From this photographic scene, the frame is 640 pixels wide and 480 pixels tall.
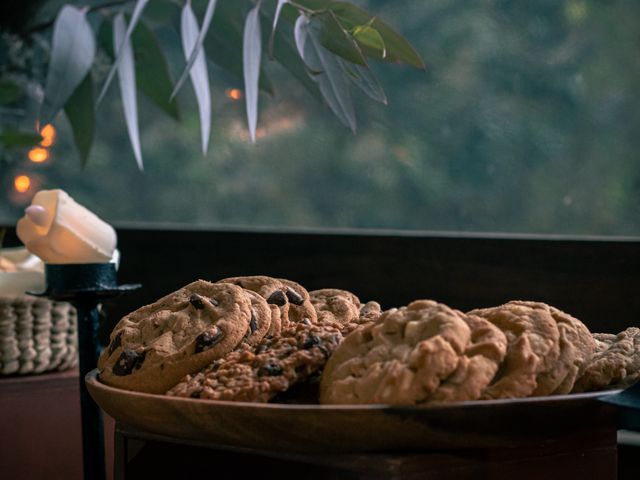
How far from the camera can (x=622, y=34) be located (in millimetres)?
1560

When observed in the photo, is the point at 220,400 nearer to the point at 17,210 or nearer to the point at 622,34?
the point at 622,34

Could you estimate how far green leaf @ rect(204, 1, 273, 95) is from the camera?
1.73 meters

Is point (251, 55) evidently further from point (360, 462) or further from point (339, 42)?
point (360, 462)

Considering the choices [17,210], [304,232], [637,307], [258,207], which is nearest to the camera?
[637,307]

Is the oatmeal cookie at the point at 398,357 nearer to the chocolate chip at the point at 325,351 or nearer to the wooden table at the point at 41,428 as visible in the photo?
the chocolate chip at the point at 325,351

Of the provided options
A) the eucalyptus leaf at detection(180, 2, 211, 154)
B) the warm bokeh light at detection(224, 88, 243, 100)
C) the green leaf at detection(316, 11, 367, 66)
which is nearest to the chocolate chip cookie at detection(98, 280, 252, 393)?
the green leaf at detection(316, 11, 367, 66)

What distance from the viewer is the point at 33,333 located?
4.78ft

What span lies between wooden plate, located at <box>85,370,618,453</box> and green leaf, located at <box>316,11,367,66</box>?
0.63 meters

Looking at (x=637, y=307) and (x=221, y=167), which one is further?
(x=221, y=167)

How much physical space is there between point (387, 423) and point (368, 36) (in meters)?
0.73

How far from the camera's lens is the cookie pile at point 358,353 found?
57 centimetres

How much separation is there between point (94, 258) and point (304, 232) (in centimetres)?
77

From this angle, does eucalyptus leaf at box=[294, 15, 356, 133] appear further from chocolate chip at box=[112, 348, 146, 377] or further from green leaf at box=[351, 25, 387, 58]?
chocolate chip at box=[112, 348, 146, 377]

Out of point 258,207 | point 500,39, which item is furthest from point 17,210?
point 500,39
